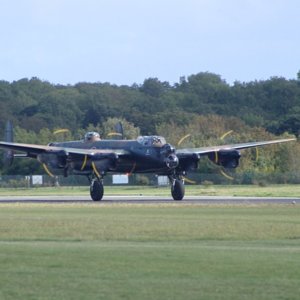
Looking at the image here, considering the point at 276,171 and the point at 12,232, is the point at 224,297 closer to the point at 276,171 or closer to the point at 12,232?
the point at 12,232

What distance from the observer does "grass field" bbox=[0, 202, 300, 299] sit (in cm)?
2027

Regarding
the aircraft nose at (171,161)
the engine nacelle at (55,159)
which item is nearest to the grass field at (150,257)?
the engine nacelle at (55,159)

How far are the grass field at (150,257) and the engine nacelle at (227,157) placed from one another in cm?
2396

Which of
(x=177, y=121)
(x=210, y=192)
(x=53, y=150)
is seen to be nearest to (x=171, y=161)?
(x=53, y=150)

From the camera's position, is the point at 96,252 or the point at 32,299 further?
the point at 96,252

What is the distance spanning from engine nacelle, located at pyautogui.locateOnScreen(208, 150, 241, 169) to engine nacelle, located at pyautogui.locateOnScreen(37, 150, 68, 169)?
1053cm

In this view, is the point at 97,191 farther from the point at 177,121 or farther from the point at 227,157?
the point at 177,121

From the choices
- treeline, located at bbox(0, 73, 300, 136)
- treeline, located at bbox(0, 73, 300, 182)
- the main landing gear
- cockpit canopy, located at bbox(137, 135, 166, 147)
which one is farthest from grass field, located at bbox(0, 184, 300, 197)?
treeline, located at bbox(0, 73, 300, 136)

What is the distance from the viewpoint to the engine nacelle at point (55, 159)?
214ft

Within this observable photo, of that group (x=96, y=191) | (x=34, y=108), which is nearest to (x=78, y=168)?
(x=96, y=191)

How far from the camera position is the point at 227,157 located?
6994 cm

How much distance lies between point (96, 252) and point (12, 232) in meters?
9.43

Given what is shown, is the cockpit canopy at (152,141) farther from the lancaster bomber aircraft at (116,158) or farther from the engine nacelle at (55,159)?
the engine nacelle at (55,159)

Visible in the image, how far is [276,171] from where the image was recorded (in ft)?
370
